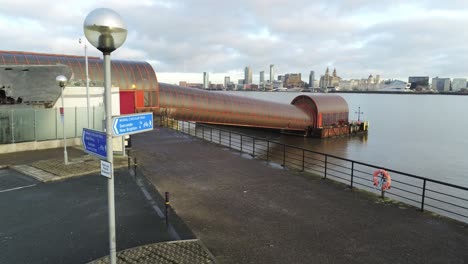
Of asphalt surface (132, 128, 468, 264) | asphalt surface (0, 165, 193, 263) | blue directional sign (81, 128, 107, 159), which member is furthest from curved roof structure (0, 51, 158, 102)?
blue directional sign (81, 128, 107, 159)

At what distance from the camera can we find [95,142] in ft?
16.8

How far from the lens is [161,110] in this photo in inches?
1545

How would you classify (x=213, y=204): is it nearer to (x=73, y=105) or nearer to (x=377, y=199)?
(x=377, y=199)

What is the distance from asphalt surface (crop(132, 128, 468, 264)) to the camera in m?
7.39

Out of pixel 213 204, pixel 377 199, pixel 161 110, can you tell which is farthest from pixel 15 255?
pixel 161 110

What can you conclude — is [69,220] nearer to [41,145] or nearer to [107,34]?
[107,34]

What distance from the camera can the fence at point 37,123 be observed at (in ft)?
60.7

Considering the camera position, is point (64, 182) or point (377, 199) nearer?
point (377, 199)

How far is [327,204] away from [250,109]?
118 ft

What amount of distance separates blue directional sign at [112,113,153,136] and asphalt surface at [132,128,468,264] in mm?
3536

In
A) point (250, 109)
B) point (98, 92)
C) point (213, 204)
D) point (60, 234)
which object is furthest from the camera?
point (250, 109)

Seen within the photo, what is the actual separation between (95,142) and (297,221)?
612 cm

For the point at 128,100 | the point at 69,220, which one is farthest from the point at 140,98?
the point at 69,220

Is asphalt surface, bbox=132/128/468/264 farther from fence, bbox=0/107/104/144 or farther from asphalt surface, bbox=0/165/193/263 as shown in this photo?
fence, bbox=0/107/104/144
